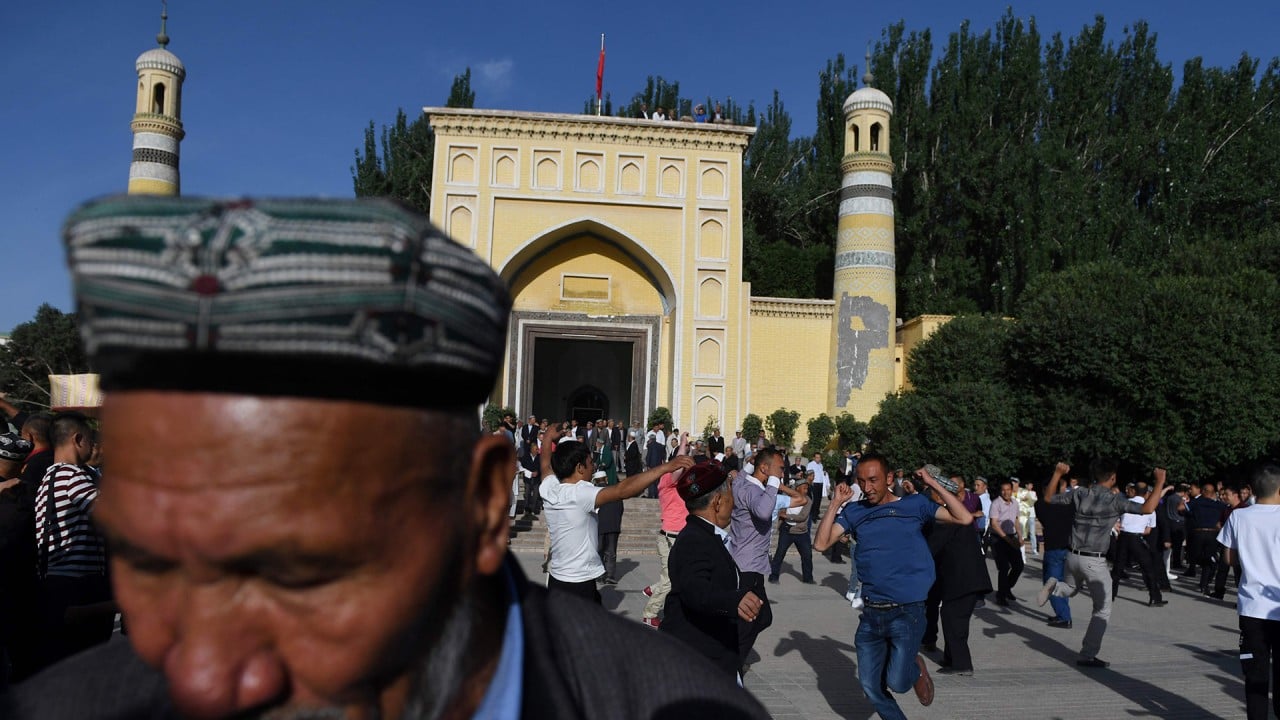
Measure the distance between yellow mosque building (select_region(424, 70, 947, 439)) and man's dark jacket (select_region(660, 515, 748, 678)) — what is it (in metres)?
17.5

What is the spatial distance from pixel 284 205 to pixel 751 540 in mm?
6295

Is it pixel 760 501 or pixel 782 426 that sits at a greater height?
pixel 782 426

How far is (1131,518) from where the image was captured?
1061 centimetres

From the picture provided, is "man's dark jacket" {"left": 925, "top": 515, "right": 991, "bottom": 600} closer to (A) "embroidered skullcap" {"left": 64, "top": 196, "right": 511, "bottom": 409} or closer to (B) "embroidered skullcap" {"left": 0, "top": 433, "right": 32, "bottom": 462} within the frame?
(B) "embroidered skullcap" {"left": 0, "top": 433, "right": 32, "bottom": 462}

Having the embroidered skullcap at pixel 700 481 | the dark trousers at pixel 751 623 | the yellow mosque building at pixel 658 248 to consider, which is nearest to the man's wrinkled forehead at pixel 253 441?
the dark trousers at pixel 751 623

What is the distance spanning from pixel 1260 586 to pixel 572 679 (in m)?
5.38

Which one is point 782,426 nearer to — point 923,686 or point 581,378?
point 581,378

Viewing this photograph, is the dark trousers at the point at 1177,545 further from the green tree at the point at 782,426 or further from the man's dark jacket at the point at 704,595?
the man's dark jacket at the point at 704,595

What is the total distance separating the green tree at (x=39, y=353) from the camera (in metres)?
30.0

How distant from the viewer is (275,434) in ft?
2.13

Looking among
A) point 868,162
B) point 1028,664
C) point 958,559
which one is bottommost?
point 1028,664

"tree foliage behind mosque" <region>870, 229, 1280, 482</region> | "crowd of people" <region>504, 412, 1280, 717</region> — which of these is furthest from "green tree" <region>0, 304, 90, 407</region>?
"crowd of people" <region>504, 412, 1280, 717</region>

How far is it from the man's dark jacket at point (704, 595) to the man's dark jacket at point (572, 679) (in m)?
3.36

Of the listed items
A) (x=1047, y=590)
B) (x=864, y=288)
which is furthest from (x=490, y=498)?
(x=864, y=288)
